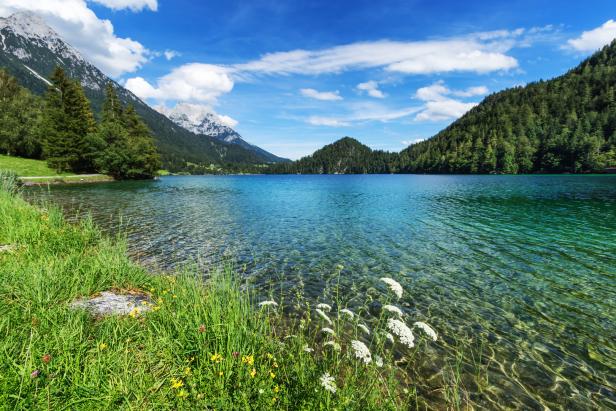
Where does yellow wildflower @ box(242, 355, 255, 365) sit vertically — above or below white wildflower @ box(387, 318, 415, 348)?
below

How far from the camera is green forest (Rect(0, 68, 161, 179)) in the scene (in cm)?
7162

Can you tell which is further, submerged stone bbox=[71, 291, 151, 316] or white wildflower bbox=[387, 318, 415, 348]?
submerged stone bbox=[71, 291, 151, 316]

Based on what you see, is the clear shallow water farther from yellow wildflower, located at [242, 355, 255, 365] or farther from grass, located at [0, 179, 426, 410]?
yellow wildflower, located at [242, 355, 255, 365]

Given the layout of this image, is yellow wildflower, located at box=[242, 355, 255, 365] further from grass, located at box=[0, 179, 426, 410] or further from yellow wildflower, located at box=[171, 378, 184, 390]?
yellow wildflower, located at box=[171, 378, 184, 390]

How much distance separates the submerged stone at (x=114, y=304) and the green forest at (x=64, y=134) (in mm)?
83622

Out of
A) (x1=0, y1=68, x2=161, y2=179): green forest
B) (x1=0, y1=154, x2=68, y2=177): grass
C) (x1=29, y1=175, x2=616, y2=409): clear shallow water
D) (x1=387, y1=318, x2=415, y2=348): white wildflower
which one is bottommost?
(x1=29, y1=175, x2=616, y2=409): clear shallow water

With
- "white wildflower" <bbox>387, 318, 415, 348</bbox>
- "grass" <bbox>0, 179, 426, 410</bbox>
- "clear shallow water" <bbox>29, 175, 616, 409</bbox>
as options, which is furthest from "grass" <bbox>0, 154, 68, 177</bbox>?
"white wildflower" <bbox>387, 318, 415, 348</bbox>

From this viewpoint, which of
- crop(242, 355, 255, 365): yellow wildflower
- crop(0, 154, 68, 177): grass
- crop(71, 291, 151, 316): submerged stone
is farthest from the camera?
crop(0, 154, 68, 177): grass

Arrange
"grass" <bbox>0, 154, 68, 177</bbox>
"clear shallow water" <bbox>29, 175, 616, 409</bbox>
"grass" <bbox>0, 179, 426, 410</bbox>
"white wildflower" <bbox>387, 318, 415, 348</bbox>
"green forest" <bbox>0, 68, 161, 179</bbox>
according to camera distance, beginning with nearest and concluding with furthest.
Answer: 1. "grass" <bbox>0, 179, 426, 410</bbox>
2. "white wildflower" <bbox>387, 318, 415, 348</bbox>
3. "clear shallow water" <bbox>29, 175, 616, 409</bbox>
4. "grass" <bbox>0, 154, 68, 177</bbox>
5. "green forest" <bbox>0, 68, 161, 179</bbox>

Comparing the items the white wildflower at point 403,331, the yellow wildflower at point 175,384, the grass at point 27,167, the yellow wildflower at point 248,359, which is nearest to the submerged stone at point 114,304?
the yellow wildflower at point 175,384

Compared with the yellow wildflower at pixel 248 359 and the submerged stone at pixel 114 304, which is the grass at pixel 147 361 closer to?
the yellow wildflower at pixel 248 359

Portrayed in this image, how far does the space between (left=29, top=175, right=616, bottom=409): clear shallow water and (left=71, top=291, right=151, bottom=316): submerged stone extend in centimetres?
367

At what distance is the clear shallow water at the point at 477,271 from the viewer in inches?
310

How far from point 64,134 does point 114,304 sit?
8857 cm
